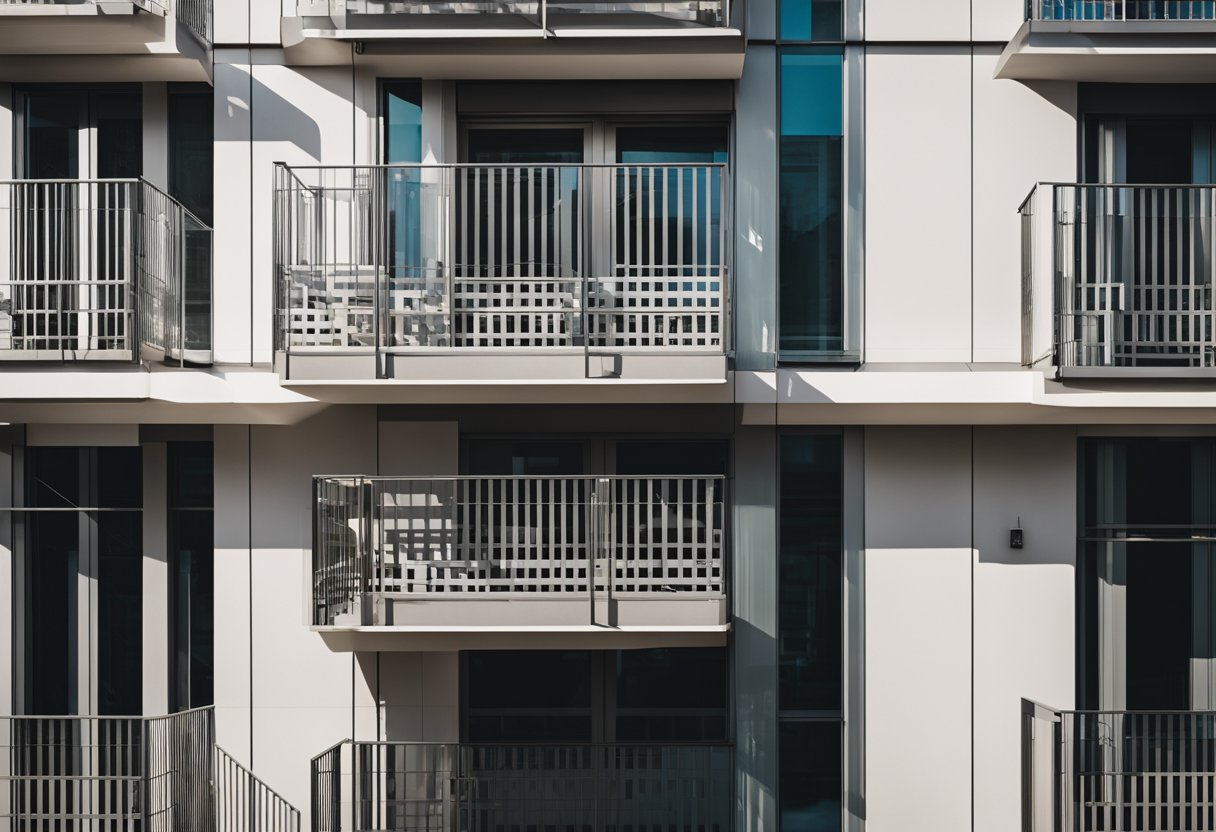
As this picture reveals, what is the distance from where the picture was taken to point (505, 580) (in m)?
7.86

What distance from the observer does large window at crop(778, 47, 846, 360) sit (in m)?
8.70

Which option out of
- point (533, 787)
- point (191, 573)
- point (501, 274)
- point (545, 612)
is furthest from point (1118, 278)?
point (191, 573)

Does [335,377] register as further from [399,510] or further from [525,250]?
[525,250]

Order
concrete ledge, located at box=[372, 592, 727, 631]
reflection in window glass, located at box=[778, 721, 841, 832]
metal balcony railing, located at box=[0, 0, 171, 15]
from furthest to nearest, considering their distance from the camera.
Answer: reflection in window glass, located at box=[778, 721, 841, 832] < metal balcony railing, located at box=[0, 0, 171, 15] < concrete ledge, located at box=[372, 592, 727, 631]

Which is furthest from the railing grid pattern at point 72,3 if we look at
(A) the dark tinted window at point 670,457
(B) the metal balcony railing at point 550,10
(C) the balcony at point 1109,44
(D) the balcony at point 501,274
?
(C) the balcony at point 1109,44

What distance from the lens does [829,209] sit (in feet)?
28.6

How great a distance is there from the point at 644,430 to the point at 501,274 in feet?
5.92

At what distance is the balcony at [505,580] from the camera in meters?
7.73

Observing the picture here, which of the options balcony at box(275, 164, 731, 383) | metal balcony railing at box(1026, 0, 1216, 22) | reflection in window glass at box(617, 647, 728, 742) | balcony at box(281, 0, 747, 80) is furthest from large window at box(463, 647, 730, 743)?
metal balcony railing at box(1026, 0, 1216, 22)

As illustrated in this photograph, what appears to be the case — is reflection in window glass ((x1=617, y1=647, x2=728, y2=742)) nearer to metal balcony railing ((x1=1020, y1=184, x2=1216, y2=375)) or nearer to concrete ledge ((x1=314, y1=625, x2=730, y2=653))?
concrete ledge ((x1=314, y1=625, x2=730, y2=653))

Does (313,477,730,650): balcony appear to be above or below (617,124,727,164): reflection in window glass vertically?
below

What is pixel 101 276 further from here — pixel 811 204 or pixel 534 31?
pixel 811 204

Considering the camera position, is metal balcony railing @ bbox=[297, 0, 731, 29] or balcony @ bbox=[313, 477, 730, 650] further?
metal balcony railing @ bbox=[297, 0, 731, 29]

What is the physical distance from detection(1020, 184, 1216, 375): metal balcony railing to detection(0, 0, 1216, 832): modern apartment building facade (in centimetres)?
5
